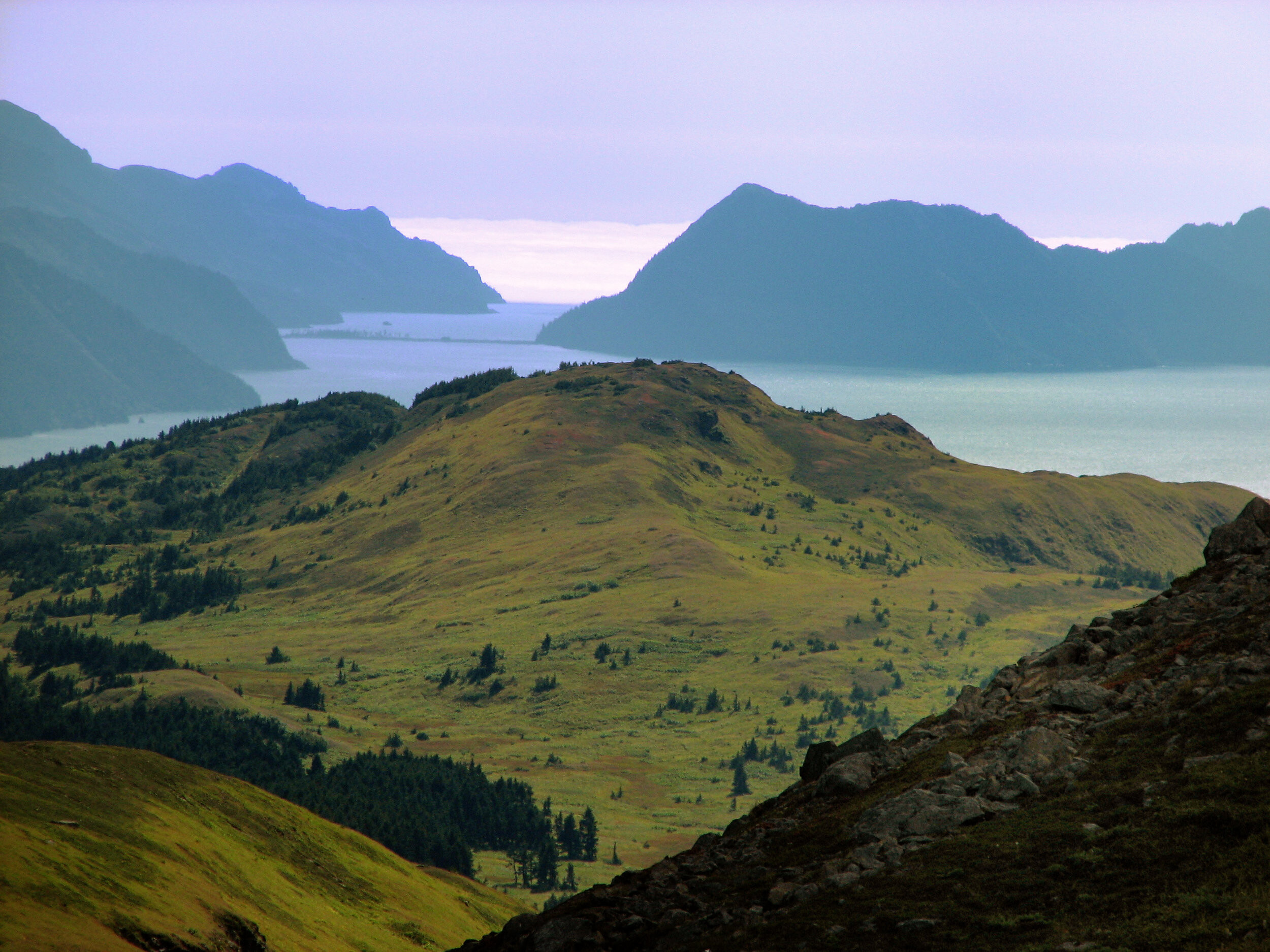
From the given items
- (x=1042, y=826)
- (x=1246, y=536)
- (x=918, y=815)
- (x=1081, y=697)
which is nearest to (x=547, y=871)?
(x=1081, y=697)

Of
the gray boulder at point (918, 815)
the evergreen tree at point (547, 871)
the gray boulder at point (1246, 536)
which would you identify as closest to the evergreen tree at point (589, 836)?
the evergreen tree at point (547, 871)

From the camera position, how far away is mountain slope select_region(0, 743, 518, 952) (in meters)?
26.4

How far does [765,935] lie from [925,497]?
166809 mm

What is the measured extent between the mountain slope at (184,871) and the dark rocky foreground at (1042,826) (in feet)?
31.7

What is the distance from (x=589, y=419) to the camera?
182875 mm

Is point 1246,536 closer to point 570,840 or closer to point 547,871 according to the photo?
point 547,871

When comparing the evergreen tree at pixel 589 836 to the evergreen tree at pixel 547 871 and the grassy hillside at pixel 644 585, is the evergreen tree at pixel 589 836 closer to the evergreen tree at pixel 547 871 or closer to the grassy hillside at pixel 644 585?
the grassy hillside at pixel 644 585

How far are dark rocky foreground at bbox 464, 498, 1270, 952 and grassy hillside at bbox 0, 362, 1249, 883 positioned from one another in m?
49.9

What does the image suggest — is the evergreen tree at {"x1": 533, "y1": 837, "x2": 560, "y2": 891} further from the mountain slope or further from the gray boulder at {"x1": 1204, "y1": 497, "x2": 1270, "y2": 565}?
the gray boulder at {"x1": 1204, "y1": 497, "x2": 1270, "y2": 565}

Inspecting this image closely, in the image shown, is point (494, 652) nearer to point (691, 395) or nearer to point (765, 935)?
point (691, 395)

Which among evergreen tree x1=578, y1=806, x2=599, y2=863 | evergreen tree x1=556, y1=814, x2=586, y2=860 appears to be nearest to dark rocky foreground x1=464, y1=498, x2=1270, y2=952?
evergreen tree x1=578, y1=806, x2=599, y2=863

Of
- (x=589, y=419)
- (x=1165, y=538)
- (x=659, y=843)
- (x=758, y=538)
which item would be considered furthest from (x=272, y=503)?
(x=1165, y=538)

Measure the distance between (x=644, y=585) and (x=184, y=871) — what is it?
101 m

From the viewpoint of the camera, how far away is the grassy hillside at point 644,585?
336 feet
